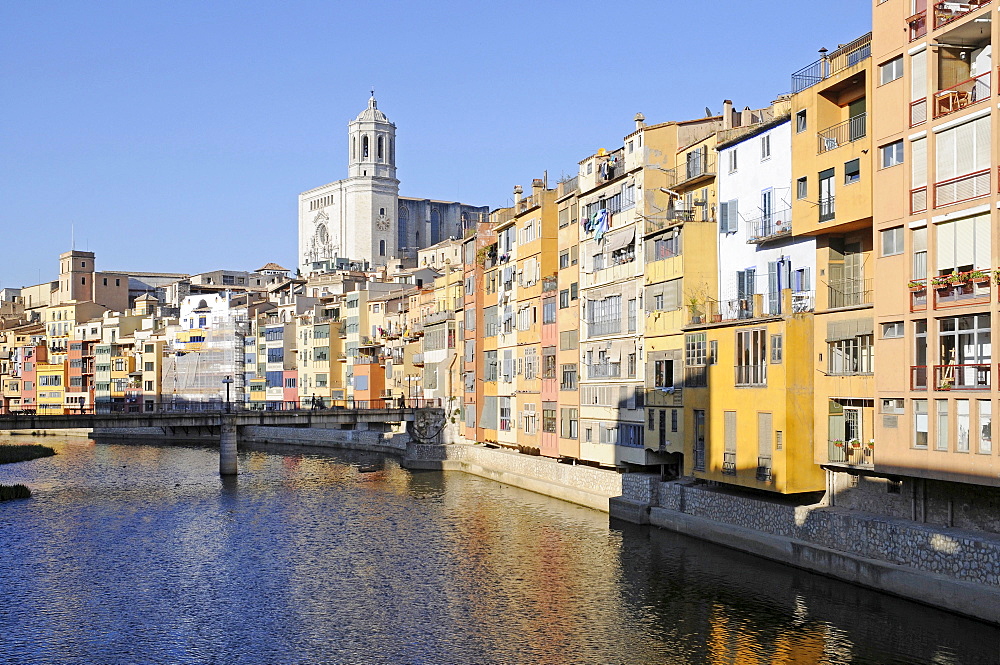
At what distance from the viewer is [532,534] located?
47.4m

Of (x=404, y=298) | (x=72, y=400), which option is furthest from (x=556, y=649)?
(x=72, y=400)

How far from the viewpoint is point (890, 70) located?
1372 inches

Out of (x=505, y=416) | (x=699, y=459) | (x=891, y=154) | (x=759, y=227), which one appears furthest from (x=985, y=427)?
(x=505, y=416)

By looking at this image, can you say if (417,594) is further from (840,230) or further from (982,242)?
(982,242)

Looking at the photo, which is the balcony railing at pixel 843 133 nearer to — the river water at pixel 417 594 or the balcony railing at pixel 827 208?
the balcony railing at pixel 827 208

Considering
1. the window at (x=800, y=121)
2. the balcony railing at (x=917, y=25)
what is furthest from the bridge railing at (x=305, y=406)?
the balcony railing at (x=917, y=25)

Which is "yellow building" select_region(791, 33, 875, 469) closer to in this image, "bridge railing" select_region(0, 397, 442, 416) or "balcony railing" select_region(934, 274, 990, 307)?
"balcony railing" select_region(934, 274, 990, 307)

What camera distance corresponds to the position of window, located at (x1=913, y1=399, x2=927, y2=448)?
1304 inches

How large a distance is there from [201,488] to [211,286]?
369 ft

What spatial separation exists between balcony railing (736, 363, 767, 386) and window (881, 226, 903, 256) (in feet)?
23.7

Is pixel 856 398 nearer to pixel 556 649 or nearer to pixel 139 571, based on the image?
pixel 556 649

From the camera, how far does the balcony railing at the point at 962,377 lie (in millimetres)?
31056

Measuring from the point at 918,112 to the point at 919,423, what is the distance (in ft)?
30.8

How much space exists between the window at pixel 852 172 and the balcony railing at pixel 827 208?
37.2 inches
